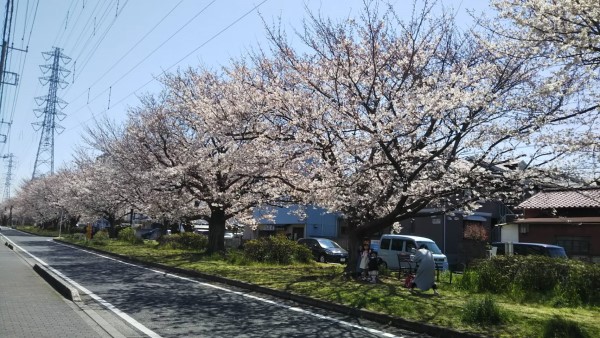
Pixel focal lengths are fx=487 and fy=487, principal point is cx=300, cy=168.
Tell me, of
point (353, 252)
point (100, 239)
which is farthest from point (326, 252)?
point (100, 239)

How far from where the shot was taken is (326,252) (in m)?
25.7

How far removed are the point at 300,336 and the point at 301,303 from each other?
3.53 meters

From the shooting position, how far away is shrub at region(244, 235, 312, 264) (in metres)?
21.0

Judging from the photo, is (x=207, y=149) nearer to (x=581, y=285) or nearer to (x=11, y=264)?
(x=11, y=264)

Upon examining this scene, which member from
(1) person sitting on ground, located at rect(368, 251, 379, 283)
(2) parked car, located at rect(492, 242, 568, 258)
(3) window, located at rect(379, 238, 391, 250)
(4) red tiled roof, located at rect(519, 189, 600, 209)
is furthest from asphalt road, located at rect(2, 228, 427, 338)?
(4) red tiled roof, located at rect(519, 189, 600, 209)

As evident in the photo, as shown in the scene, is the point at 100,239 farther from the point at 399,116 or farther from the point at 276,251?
the point at 399,116

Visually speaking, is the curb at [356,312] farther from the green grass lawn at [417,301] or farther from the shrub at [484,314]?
the shrub at [484,314]

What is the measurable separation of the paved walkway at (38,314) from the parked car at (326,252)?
14991mm

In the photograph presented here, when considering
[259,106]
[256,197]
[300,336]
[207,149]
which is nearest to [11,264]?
[207,149]

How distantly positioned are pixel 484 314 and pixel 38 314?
25.8 feet

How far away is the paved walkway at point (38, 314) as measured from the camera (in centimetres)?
721

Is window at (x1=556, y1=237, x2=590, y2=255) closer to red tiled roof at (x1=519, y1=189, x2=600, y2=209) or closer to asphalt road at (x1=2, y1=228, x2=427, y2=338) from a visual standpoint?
red tiled roof at (x1=519, y1=189, x2=600, y2=209)

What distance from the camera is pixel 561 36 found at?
25.0 ft

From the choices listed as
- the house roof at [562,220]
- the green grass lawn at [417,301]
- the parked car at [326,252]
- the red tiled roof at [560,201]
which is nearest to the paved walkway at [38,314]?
the green grass lawn at [417,301]
